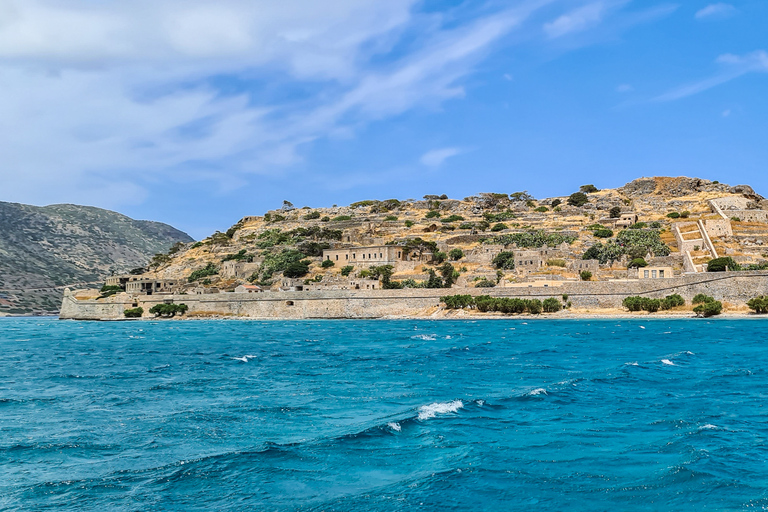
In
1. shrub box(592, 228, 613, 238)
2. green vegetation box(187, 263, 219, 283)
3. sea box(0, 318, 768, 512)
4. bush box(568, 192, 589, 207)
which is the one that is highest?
bush box(568, 192, 589, 207)

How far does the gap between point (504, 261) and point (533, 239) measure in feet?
28.9

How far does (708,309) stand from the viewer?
56.8 metres

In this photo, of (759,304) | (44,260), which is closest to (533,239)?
A: (759,304)

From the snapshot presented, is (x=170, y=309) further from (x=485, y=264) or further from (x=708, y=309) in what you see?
(x=708, y=309)

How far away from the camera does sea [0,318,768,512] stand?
11.8 meters

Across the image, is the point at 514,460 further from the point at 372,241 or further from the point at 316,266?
the point at 372,241

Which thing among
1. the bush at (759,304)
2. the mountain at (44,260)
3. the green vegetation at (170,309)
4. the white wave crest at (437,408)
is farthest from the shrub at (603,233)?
the mountain at (44,260)

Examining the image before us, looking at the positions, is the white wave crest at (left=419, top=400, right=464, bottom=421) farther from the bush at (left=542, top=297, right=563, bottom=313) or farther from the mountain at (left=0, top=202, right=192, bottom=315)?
the mountain at (left=0, top=202, right=192, bottom=315)

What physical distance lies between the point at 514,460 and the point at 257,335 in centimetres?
3926

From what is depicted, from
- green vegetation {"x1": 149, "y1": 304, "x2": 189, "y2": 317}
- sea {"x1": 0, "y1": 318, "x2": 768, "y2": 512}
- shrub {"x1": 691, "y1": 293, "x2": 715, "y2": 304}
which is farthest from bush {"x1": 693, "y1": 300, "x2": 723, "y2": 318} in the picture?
green vegetation {"x1": 149, "y1": 304, "x2": 189, "y2": 317}

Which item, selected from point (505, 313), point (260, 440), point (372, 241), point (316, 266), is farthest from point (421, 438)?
point (372, 241)

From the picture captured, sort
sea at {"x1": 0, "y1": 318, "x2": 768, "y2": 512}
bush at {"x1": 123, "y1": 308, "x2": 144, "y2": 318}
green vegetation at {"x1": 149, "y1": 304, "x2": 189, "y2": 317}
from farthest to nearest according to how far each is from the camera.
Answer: bush at {"x1": 123, "y1": 308, "x2": 144, "y2": 318} < green vegetation at {"x1": 149, "y1": 304, "x2": 189, "y2": 317} < sea at {"x1": 0, "y1": 318, "x2": 768, "y2": 512}

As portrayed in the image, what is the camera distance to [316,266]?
9019 cm

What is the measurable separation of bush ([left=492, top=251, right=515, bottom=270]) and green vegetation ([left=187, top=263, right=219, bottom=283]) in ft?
124
